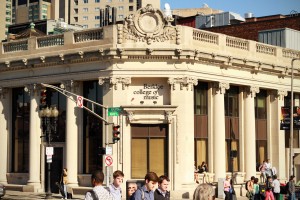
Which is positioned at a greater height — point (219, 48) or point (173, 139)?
point (219, 48)

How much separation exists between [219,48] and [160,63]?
5031 mm

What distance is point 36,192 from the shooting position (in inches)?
1779

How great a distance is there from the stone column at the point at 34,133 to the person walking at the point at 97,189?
34098 mm

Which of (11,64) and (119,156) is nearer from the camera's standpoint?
(119,156)

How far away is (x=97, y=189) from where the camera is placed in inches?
490

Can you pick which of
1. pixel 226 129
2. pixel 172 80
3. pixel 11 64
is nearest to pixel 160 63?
pixel 172 80

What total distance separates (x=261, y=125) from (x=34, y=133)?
16.0 meters

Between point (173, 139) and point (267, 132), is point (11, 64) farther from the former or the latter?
point (267, 132)

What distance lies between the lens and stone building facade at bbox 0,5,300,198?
137 ft

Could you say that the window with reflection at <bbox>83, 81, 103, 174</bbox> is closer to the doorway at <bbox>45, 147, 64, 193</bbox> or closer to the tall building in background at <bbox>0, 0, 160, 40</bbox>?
the doorway at <bbox>45, 147, 64, 193</bbox>

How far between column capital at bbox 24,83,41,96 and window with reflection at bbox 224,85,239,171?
1254 cm

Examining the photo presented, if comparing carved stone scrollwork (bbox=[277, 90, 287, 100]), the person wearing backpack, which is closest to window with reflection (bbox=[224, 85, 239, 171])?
carved stone scrollwork (bbox=[277, 90, 287, 100])

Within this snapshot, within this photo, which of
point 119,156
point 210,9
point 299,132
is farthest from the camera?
point 210,9

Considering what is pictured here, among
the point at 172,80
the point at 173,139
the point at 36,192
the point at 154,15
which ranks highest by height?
the point at 154,15
